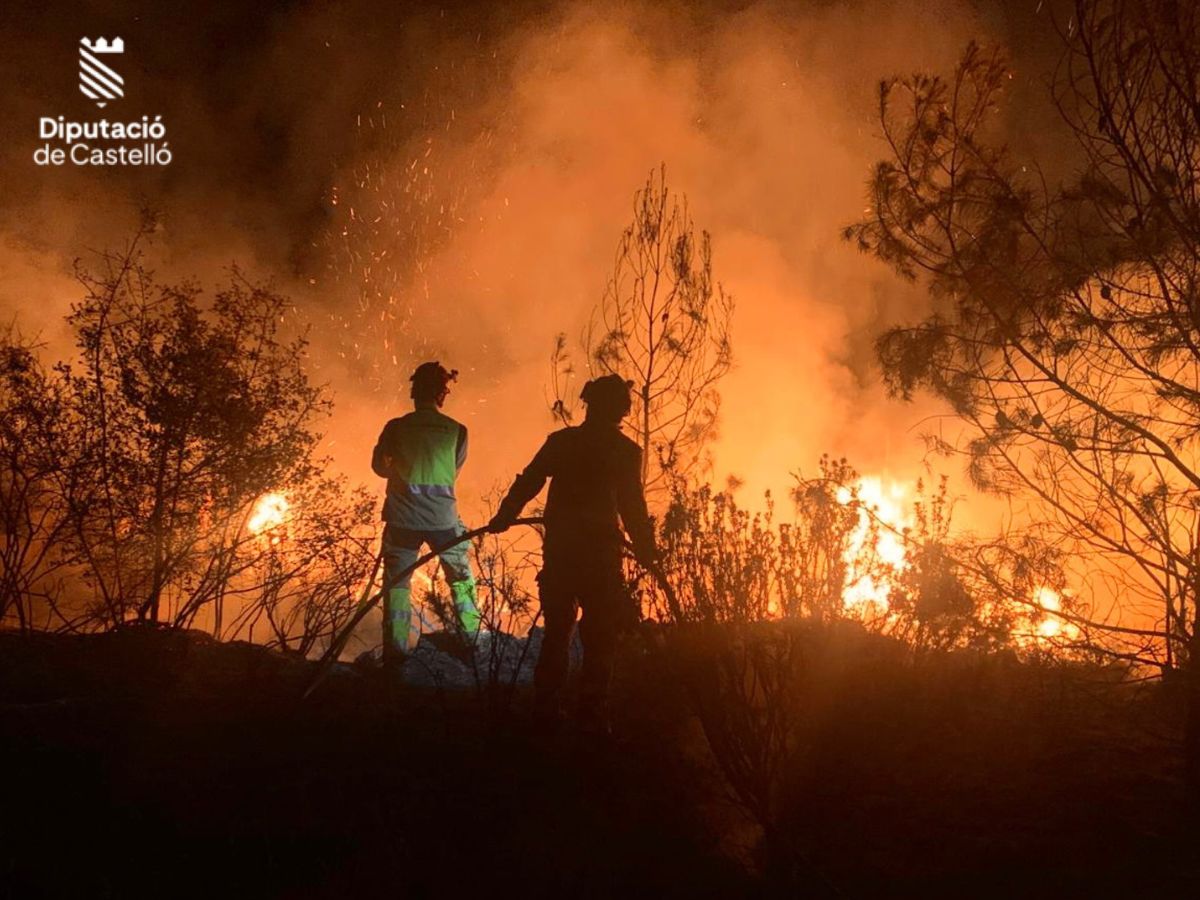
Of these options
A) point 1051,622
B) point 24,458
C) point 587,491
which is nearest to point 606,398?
point 587,491

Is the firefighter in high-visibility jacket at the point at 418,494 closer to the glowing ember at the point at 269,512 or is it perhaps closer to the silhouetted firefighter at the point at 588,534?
the glowing ember at the point at 269,512

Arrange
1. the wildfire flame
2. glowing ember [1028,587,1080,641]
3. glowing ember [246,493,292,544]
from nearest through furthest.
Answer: glowing ember [1028,587,1080,641], the wildfire flame, glowing ember [246,493,292,544]

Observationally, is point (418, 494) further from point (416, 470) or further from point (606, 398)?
point (606, 398)

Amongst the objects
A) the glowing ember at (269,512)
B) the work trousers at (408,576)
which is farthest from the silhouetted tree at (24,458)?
the work trousers at (408,576)

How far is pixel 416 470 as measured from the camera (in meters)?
6.64

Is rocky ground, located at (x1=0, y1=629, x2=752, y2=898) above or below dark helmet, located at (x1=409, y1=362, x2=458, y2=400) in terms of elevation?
below

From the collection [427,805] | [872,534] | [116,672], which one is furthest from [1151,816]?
[116,672]

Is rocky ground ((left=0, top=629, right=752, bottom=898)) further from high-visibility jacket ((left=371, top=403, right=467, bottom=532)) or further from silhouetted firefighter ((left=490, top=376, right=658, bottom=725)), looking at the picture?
high-visibility jacket ((left=371, top=403, right=467, bottom=532))

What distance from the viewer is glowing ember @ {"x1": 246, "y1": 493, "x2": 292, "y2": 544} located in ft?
24.2

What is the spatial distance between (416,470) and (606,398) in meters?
2.37

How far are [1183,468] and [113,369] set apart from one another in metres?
7.62

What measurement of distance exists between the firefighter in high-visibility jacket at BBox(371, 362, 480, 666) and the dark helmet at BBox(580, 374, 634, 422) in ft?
6.45

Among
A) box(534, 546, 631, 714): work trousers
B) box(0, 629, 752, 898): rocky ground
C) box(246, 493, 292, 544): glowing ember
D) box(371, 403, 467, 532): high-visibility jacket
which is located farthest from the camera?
box(246, 493, 292, 544): glowing ember

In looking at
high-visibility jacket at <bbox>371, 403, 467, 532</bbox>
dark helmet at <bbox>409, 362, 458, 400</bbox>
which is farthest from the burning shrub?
dark helmet at <bbox>409, 362, 458, 400</bbox>
